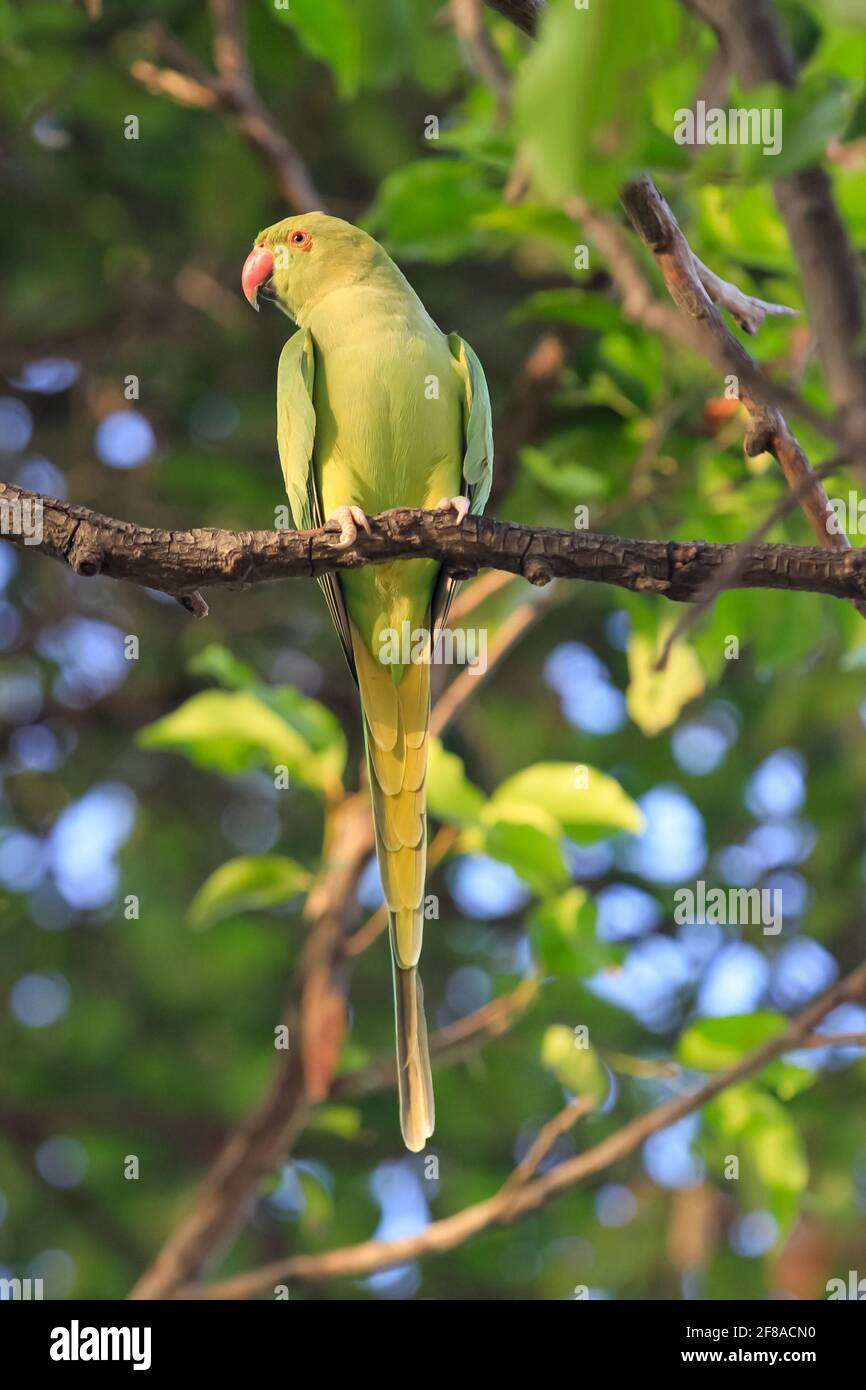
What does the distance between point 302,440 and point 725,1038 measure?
161 cm

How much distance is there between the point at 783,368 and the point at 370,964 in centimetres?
295

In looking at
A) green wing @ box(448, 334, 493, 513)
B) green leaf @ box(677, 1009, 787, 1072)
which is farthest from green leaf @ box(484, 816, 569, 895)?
green wing @ box(448, 334, 493, 513)

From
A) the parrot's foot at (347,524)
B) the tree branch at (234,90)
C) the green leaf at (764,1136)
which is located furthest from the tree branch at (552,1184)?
the tree branch at (234,90)

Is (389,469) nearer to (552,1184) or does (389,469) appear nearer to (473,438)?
(473,438)

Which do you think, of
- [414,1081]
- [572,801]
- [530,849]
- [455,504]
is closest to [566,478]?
[455,504]

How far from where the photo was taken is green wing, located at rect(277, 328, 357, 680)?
273cm

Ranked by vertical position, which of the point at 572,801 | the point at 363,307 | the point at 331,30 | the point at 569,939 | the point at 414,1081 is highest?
the point at 331,30

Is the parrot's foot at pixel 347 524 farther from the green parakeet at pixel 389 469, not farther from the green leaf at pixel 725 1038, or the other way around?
the green leaf at pixel 725 1038

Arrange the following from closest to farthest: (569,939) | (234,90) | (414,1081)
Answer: (414,1081)
(569,939)
(234,90)

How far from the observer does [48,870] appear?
5055 millimetres

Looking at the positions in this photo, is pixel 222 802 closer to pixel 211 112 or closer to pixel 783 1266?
pixel 211 112

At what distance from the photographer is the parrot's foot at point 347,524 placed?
74.3 inches

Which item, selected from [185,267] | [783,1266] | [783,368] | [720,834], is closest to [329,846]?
[783,368]

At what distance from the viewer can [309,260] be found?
9.71ft
